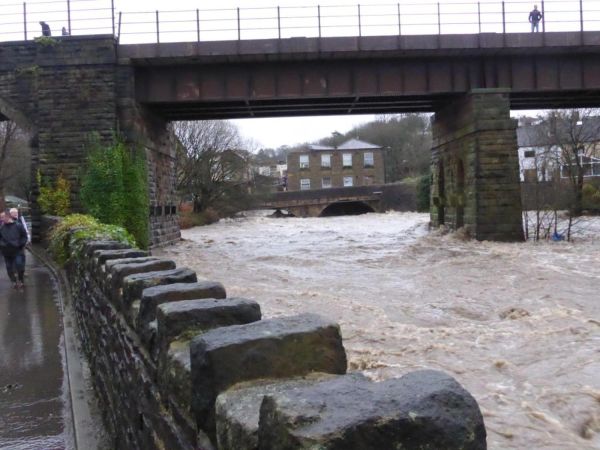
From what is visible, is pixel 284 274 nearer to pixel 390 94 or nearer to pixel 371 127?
pixel 390 94

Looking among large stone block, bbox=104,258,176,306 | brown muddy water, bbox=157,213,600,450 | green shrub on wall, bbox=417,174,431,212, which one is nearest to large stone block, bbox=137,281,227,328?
large stone block, bbox=104,258,176,306

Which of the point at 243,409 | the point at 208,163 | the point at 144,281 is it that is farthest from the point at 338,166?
the point at 243,409

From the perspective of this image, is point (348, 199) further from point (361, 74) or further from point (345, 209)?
point (361, 74)

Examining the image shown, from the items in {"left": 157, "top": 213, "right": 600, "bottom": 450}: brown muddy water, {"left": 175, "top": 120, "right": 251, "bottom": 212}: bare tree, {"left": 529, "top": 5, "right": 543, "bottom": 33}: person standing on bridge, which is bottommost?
{"left": 157, "top": 213, "right": 600, "bottom": 450}: brown muddy water

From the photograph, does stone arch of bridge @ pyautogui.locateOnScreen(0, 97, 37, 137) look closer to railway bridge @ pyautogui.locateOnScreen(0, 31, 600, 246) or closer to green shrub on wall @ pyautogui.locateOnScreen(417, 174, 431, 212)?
railway bridge @ pyautogui.locateOnScreen(0, 31, 600, 246)

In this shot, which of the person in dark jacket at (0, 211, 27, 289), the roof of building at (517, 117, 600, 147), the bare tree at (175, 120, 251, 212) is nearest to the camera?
the person in dark jacket at (0, 211, 27, 289)

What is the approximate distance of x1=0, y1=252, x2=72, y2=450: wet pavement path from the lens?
4.59 meters

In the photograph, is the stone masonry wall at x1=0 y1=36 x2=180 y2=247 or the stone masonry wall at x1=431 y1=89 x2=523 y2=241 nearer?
the stone masonry wall at x1=0 y1=36 x2=180 y2=247

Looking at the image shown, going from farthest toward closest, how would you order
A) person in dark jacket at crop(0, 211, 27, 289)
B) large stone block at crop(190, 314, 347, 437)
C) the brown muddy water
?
person in dark jacket at crop(0, 211, 27, 289) < the brown muddy water < large stone block at crop(190, 314, 347, 437)

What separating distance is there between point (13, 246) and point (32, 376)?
21.8 ft

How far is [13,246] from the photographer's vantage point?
1176cm

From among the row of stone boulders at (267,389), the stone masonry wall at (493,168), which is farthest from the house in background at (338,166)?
the row of stone boulders at (267,389)

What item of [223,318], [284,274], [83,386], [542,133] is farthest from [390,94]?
[542,133]

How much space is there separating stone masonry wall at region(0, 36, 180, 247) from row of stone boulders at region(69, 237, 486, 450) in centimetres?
1690
